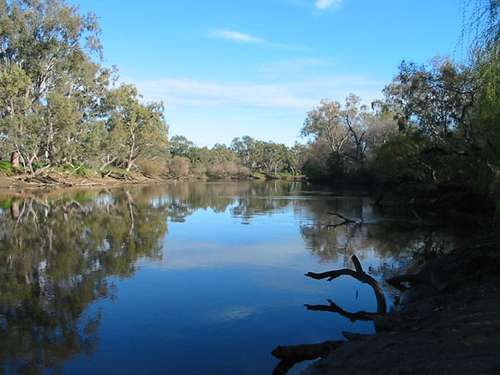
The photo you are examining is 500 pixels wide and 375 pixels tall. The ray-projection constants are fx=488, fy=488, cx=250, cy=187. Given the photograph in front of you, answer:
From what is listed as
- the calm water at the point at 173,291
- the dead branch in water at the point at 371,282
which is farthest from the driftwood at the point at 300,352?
the dead branch in water at the point at 371,282

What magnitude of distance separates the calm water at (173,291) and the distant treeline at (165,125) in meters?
5.43

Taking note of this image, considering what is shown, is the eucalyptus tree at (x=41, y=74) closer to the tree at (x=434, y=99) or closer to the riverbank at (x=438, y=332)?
the tree at (x=434, y=99)

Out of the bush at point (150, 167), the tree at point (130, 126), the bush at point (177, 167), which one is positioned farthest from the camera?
the bush at point (177, 167)

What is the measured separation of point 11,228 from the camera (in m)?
20.5

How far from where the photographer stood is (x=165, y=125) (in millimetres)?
81375

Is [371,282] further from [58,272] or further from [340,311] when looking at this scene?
[58,272]

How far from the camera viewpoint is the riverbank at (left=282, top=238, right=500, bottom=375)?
17.9ft

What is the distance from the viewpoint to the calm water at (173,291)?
741 cm

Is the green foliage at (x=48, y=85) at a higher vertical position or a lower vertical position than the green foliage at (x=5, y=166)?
higher

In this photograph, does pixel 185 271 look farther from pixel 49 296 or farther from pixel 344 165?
pixel 344 165

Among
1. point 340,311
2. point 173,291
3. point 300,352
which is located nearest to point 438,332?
point 300,352

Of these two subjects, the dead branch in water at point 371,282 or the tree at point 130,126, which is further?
the tree at point 130,126

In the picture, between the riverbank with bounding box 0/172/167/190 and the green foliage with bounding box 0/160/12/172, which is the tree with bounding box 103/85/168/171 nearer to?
the riverbank with bounding box 0/172/167/190

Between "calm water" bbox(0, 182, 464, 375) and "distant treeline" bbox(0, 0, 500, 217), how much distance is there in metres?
5.43
